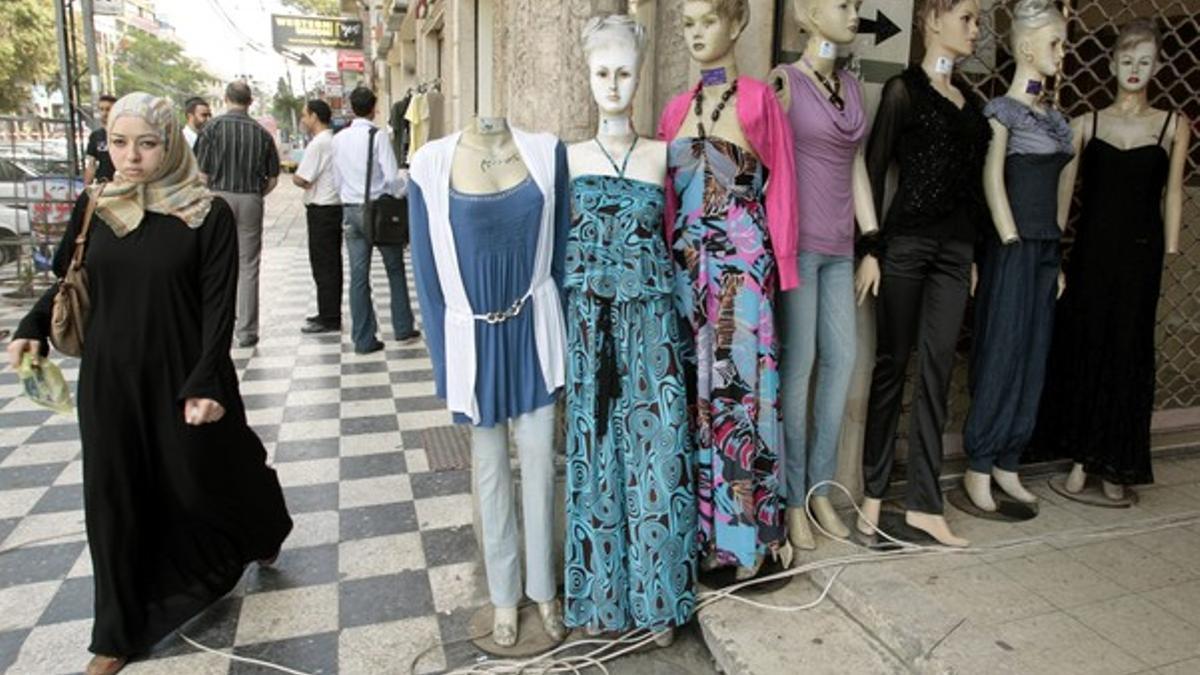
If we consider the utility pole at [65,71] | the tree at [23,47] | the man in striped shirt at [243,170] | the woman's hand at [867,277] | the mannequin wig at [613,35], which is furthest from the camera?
the tree at [23,47]

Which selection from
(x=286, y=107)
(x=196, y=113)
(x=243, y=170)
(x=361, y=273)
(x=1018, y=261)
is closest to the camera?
(x=1018, y=261)

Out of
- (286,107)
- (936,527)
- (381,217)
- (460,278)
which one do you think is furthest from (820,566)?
(286,107)

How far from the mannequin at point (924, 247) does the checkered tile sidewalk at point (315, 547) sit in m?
1.63

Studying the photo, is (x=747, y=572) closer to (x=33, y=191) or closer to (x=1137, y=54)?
(x=1137, y=54)

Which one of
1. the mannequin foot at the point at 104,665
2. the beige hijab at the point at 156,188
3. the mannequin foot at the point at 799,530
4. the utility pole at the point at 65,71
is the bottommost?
the mannequin foot at the point at 104,665

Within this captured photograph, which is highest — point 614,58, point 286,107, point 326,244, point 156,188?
point 286,107

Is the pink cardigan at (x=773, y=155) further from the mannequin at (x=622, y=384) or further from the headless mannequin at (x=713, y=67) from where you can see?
the mannequin at (x=622, y=384)

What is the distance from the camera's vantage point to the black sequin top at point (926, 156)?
2715 millimetres

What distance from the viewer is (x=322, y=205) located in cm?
628

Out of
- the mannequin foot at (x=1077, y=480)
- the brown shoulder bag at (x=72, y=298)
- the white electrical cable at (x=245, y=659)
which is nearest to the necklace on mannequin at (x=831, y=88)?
the mannequin foot at (x=1077, y=480)

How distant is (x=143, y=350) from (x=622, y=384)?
143cm

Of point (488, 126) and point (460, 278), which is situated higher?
point (488, 126)

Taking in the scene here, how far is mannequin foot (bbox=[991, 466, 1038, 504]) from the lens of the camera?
10.6 feet

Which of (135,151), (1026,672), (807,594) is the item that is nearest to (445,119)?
(135,151)
